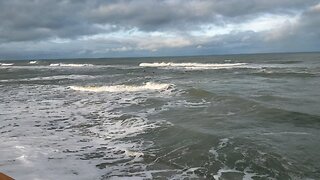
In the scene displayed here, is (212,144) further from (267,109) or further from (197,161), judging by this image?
(267,109)

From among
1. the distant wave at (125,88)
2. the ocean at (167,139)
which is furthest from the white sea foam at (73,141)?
the distant wave at (125,88)

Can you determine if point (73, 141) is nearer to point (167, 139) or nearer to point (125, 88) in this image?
point (167, 139)

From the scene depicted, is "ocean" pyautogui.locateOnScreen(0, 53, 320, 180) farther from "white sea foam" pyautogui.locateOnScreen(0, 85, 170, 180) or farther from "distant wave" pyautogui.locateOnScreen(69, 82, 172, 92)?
"distant wave" pyautogui.locateOnScreen(69, 82, 172, 92)

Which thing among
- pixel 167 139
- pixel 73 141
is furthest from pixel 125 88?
pixel 167 139

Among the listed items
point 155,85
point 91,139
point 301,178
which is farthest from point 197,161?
point 155,85

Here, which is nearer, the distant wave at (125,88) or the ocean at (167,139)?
the ocean at (167,139)

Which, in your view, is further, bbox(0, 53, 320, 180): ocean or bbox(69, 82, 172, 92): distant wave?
bbox(69, 82, 172, 92): distant wave

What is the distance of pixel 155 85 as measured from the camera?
27375 mm

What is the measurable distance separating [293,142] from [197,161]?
2.99 meters

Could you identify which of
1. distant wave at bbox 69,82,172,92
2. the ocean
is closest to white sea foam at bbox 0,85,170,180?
the ocean

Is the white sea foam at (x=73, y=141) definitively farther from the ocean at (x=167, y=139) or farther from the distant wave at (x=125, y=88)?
the distant wave at (x=125, y=88)

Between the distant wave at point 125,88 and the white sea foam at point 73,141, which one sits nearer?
the white sea foam at point 73,141

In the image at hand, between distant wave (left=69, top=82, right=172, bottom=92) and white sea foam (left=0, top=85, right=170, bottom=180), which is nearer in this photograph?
white sea foam (left=0, top=85, right=170, bottom=180)

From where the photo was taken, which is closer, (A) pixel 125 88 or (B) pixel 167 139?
(B) pixel 167 139
